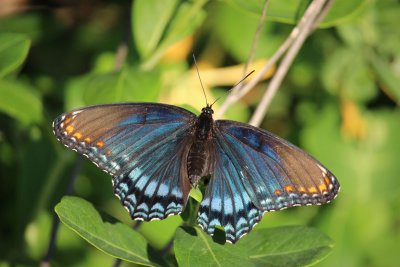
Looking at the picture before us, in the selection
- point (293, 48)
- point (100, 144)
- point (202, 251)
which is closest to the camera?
point (202, 251)

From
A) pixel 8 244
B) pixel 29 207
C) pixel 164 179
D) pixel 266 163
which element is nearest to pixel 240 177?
pixel 266 163

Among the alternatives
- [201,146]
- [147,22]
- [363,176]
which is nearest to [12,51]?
[147,22]

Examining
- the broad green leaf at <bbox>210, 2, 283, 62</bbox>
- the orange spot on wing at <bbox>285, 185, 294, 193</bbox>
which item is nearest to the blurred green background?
the broad green leaf at <bbox>210, 2, 283, 62</bbox>

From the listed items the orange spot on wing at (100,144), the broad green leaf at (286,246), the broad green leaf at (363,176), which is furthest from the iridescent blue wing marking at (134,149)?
the broad green leaf at (363,176)

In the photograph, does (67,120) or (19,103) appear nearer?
(67,120)

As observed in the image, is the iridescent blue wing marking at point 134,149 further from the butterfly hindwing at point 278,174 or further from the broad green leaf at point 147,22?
the broad green leaf at point 147,22

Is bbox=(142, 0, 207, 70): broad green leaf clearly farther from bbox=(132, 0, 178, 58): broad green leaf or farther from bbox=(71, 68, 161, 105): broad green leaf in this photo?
bbox=(71, 68, 161, 105): broad green leaf

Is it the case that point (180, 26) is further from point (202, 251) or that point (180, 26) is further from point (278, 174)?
point (202, 251)
